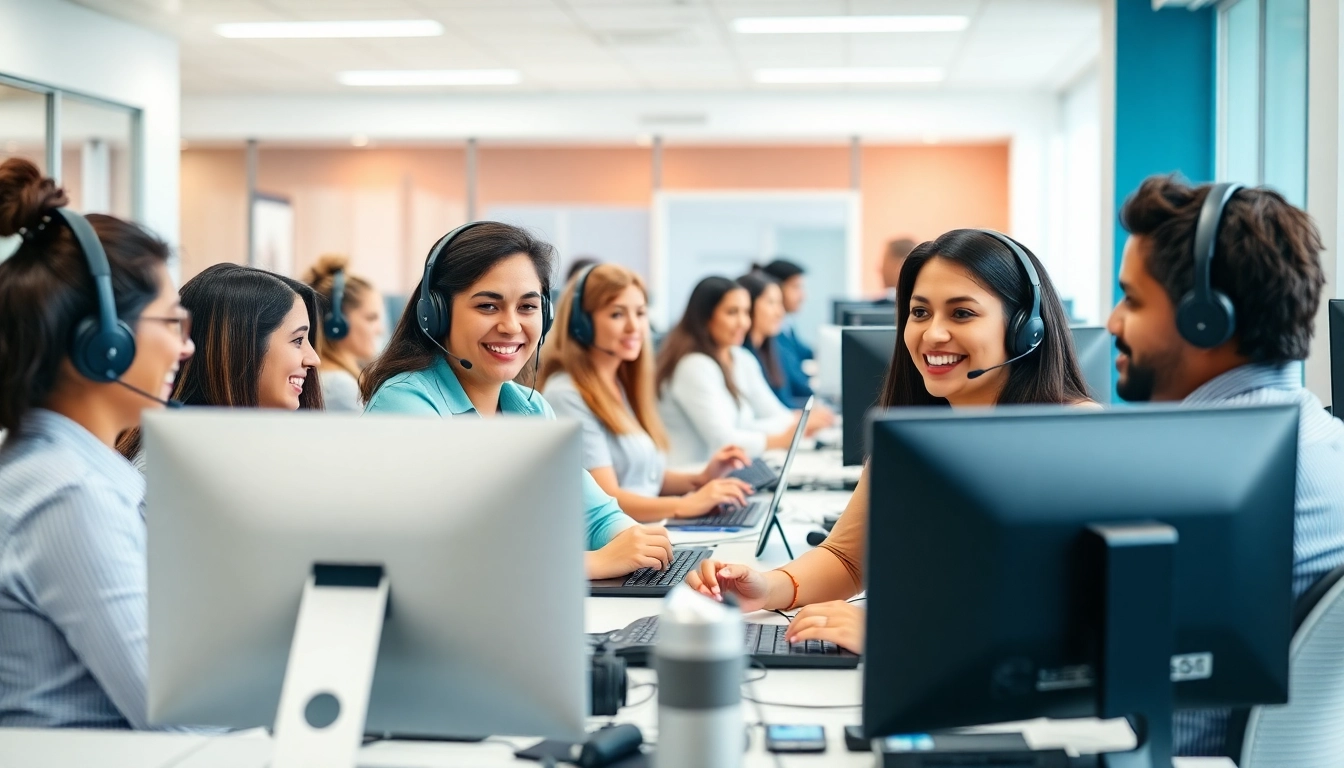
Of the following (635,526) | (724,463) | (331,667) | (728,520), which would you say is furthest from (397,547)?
(724,463)

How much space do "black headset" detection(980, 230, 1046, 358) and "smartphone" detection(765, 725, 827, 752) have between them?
2.86 feet

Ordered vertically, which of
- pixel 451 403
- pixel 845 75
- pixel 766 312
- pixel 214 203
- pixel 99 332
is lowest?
pixel 451 403

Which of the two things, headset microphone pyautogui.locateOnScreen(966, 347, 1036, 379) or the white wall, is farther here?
the white wall

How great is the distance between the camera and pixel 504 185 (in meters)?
9.73

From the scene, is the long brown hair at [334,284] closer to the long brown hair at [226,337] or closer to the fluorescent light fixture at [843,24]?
the long brown hair at [226,337]

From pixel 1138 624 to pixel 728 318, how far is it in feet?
11.1

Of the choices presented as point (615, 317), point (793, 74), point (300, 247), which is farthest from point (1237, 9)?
point (300, 247)

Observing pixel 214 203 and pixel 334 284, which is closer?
pixel 334 284

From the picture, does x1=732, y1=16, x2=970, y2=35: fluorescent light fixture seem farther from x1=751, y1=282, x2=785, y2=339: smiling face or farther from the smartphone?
the smartphone

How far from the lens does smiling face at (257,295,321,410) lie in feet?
6.75

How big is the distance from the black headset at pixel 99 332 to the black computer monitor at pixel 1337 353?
2.04 m

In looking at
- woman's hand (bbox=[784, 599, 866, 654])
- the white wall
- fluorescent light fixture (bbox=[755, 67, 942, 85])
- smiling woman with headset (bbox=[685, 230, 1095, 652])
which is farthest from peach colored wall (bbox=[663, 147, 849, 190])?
woman's hand (bbox=[784, 599, 866, 654])

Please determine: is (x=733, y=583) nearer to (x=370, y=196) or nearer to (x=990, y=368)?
(x=990, y=368)

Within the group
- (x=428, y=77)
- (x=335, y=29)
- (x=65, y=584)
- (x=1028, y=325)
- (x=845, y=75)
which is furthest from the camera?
(x=428, y=77)
